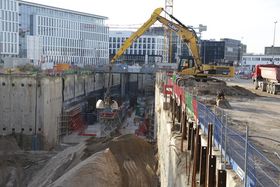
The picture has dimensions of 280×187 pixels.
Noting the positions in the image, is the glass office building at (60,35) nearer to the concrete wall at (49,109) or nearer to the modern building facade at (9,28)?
the modern building facade at (9,28)

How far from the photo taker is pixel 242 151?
7016mm

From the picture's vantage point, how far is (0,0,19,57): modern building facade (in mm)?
89050

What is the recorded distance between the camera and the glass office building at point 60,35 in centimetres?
10106

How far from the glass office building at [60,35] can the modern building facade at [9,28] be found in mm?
5691

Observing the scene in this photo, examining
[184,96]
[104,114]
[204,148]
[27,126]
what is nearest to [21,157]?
[27,126]

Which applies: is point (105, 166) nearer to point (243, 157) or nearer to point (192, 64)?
point (243, 157)

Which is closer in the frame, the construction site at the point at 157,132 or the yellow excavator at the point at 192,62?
the construction site at the point at 157,132

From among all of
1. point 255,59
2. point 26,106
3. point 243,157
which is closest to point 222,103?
point 243,157

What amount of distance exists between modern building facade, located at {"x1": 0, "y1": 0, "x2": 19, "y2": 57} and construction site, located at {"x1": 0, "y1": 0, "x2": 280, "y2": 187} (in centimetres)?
4633

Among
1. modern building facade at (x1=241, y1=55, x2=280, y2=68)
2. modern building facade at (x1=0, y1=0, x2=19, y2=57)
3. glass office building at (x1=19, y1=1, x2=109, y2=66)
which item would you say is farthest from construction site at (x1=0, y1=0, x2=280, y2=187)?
modern building facade at (x1=241, y1=55, x2=280, y2=68)

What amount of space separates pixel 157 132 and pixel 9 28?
241 feet

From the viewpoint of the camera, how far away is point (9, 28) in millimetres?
91562

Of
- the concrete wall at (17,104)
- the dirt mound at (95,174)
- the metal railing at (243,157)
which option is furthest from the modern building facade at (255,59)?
the metal railing at (243,157)

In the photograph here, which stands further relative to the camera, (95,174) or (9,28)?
(9,28)
